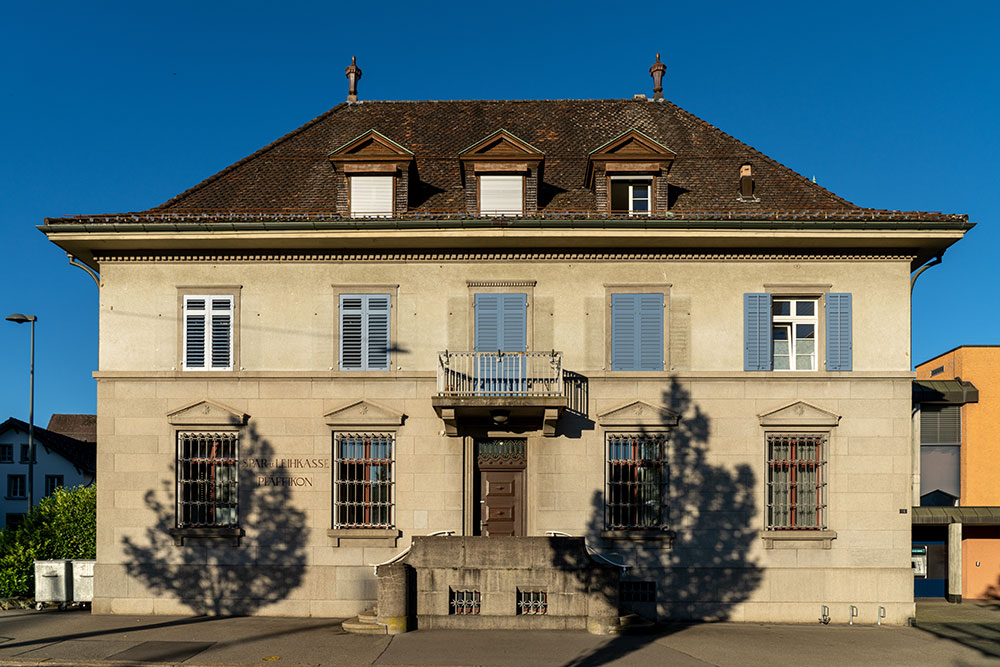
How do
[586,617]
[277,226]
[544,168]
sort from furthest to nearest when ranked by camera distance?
[544,168], [277,226], [586,617]

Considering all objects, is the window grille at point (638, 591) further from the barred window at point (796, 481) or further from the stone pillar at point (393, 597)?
the stone pillar at point (393, 597)

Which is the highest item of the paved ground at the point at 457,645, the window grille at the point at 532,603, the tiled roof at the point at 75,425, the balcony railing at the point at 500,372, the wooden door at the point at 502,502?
the balcony railing at the point at 500,372

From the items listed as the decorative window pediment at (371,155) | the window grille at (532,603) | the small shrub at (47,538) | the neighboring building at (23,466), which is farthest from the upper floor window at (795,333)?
the neighboring building at (23,466)

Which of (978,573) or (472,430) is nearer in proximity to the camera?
(472,430)

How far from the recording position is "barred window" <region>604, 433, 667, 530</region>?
1700 cm

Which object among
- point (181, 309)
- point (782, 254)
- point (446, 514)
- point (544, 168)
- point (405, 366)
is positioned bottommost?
point (446, 514)

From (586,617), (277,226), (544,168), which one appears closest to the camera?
(586,617)

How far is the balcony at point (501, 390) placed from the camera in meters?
16.1

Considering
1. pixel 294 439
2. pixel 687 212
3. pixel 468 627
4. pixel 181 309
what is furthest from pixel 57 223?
pixel 687 212

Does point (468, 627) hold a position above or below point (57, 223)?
below

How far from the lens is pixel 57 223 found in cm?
1717

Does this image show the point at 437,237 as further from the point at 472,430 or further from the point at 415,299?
the point at 472,430

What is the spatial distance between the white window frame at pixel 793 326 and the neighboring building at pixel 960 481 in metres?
4.59

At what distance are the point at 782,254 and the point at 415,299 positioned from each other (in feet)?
26.7
